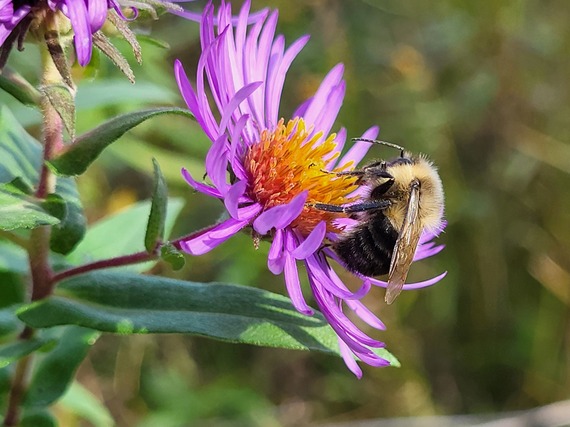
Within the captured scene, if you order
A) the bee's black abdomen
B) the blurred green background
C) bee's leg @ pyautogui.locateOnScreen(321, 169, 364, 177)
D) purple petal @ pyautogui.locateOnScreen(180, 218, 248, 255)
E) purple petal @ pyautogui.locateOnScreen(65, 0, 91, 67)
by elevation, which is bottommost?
the blurred green background

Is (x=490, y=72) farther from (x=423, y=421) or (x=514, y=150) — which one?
(x=423, y=421)

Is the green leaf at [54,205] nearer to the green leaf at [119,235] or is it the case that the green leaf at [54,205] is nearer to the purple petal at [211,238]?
the purple petal at [211,238]

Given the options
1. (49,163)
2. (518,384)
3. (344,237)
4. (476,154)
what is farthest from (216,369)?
(49,163)

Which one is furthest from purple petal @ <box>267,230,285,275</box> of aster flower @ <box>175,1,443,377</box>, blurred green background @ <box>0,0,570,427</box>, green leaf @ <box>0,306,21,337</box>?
blurred green background @ <box>0,0,570,427</box>

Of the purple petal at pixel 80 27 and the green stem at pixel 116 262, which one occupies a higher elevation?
the purple petal at pixel 80 27

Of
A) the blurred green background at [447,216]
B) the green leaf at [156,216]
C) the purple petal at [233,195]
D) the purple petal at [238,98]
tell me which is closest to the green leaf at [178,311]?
the green leaf at [156,216]

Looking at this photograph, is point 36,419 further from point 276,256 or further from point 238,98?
point 238,98

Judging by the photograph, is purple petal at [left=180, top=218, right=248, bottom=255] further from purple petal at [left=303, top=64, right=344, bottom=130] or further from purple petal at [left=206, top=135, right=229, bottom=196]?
purple petal at [left=303, top=64, right=344, bottom=130]
